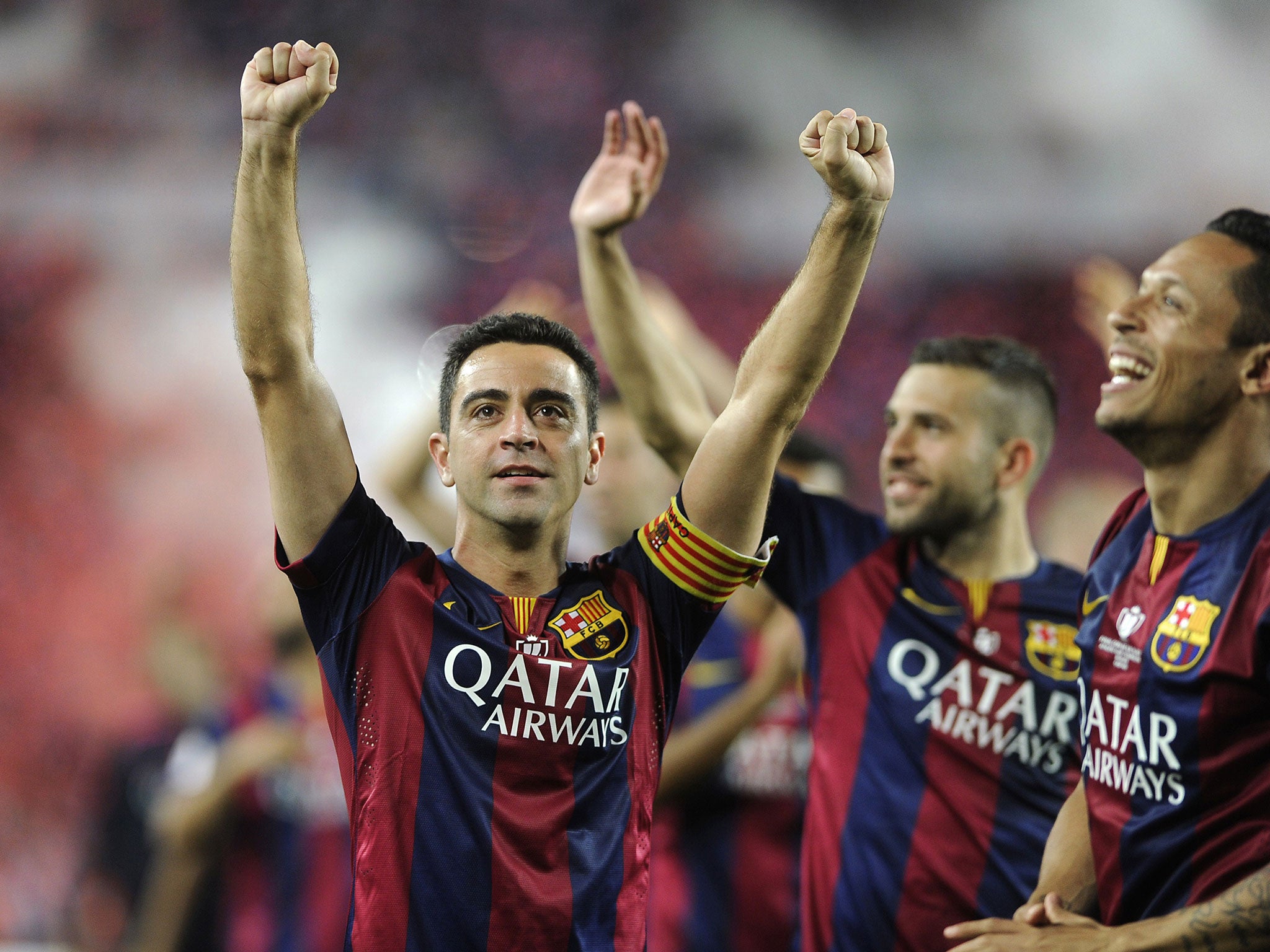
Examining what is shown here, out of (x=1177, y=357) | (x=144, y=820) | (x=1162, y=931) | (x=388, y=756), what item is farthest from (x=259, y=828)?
(x=1177, y=357)

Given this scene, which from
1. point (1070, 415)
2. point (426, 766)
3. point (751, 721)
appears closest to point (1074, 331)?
point (1070, 415)

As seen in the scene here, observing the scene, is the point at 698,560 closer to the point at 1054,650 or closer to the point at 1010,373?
the point at 1054,650

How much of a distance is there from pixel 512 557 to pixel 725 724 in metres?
1.82

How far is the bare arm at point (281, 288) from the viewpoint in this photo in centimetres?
197

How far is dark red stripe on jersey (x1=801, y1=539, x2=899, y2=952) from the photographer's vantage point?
2863mm

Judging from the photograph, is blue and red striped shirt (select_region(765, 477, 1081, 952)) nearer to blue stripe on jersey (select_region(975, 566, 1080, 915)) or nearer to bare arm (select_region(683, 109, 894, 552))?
blue stripe on jersey (select_region(975, 566, 1080, 915))

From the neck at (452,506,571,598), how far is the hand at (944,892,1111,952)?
37.9 inches

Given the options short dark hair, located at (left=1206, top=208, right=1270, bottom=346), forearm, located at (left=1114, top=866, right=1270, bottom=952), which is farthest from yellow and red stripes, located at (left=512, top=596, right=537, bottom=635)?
short dark hair, located at (left=1206, top=208, right=1270, bottom=346)

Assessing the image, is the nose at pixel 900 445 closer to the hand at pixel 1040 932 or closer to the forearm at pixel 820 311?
the forearm at pixel 820 311

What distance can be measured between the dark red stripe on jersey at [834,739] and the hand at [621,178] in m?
1.06

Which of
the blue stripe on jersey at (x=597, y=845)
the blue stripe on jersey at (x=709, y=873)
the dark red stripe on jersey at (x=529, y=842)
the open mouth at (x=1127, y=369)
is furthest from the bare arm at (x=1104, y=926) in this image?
the blue stripe on jersey at (x=709, y=873)

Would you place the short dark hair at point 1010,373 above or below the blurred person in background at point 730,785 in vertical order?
above

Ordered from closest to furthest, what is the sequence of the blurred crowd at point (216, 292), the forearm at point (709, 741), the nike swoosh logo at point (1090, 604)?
the nike swoosh logo at point (1090, 604), the forearm at point (709, 741), the blurred crowd at point (216, 292)

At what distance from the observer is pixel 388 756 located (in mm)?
2023
